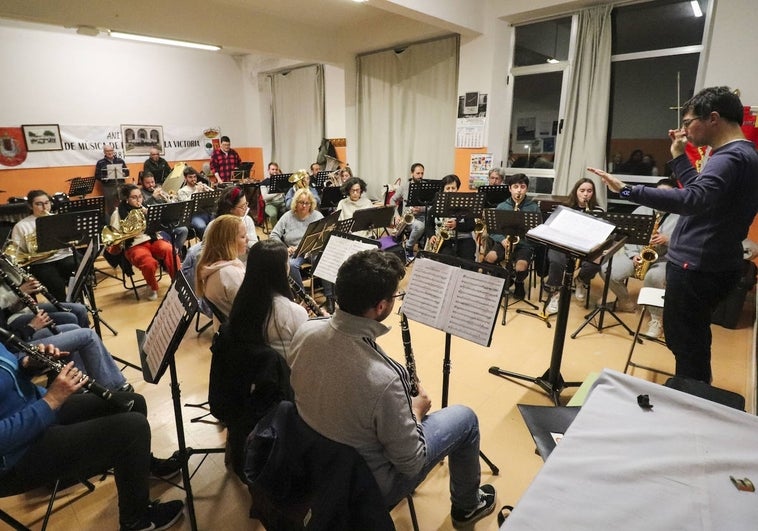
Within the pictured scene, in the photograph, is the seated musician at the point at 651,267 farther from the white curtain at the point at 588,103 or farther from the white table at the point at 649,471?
the white table at the point at 649,471

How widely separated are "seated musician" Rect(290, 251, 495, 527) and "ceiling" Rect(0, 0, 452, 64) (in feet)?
14.0

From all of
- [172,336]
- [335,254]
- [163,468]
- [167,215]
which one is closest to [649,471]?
[172,336]

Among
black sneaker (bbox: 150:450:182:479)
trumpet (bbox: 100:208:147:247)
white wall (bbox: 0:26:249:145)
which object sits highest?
white wall (bbox: 0:26:249:145)

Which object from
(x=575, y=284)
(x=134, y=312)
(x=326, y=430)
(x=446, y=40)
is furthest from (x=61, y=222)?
(x=446, y=40)

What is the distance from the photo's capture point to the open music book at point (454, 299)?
73.5 inches

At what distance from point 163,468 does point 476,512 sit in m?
1.58

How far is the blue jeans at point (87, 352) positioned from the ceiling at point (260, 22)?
4.16 meters

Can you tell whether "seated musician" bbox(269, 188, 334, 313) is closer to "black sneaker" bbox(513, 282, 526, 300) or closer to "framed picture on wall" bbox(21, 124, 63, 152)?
"black sneaker" bbox(513, 282, 526, 300)

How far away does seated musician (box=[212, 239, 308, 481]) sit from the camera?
1.75 m

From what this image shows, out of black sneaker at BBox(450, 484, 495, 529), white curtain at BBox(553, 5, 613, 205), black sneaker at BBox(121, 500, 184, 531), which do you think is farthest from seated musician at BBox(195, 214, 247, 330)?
white curtain at BBox(553, 5, 613, 205)

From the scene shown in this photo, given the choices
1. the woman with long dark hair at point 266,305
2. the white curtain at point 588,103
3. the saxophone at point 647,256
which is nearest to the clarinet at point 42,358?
the woman with long dark hair at point 266,305

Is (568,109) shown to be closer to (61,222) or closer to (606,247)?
(606,247)

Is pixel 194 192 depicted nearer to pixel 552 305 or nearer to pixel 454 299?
pixel 552 305

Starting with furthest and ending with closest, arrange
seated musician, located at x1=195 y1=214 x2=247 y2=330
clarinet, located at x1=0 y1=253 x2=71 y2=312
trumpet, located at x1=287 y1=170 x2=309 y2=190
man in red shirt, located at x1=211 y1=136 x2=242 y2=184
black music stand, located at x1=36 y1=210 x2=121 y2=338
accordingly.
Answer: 1. man in red shirt, located at x1=211 y1=136 x2=242 y2=184
2. trumpet, located at x1=287 y1=170 x2=309 y2=190
3. black music stand, located at x1=36 y1=210 x2=121 y2=338
4. clarinet, located at x1=0 y1=253 x2=71 y2=312
5. seated musician, located at x1=195 y1=214 x2=247 y2=330
